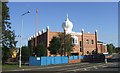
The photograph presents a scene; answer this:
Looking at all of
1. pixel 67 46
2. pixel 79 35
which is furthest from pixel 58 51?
pixel 79 35

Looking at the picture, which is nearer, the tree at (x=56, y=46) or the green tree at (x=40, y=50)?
the green tree at (x=40, y=50)

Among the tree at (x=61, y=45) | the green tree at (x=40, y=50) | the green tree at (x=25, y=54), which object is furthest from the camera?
the tree at (x=61, y=45)

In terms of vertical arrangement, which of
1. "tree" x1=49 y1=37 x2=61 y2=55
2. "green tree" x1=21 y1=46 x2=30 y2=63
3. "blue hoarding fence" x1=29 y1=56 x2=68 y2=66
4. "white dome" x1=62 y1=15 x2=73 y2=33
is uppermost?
"white dome" x1=62 y1=15 x2=73 y2=33

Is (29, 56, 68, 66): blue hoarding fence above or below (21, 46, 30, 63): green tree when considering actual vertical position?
below

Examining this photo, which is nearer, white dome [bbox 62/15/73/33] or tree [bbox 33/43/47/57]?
tree [bbox 33/43/47/57]

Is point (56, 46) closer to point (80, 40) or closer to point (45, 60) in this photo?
point (45, 60)

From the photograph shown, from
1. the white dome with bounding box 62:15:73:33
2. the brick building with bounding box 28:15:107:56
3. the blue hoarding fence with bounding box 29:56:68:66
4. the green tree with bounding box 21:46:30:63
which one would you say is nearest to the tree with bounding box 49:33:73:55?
the blue hoarding fence with bounding box 29:56:68:66

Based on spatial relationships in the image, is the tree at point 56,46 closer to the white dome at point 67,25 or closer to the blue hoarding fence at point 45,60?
the blue hoarding fence at point 45,60

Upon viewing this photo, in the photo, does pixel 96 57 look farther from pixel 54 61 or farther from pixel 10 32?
pixel 10 32

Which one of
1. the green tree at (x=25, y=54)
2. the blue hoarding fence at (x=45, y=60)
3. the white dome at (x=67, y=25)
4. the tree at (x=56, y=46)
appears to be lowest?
the blue hoarding fence at (x=45, y=60)

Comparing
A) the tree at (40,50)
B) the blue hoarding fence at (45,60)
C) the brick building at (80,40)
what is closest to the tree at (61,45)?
the blue hoarding fence at (45,60)

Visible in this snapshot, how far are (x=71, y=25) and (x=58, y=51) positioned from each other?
26.7 meters

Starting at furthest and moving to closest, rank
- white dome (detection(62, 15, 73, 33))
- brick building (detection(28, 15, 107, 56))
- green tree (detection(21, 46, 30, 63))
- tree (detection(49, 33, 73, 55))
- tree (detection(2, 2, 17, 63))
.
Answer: white dome (detection(62, 15, 73, 33))
brick building (detection(28, 15, 107, 56))
tree (detection(49, 33, 73, 55))
green tree (detection(21, 46, 30, 63))
tree (detection(2, 2, 17, 63))

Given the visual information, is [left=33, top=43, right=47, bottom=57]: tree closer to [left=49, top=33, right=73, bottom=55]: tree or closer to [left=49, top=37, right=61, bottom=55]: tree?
[left=49, top=37, right=61, bottom=55]: tree
